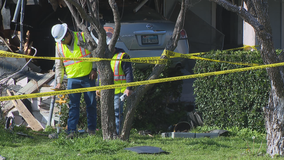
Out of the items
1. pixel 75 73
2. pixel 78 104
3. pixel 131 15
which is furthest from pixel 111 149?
pixel 131 15

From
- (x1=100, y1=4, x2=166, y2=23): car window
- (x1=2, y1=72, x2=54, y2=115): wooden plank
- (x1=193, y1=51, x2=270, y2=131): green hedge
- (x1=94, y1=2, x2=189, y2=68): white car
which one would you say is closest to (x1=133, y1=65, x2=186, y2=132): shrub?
(x1=94, y1=2, x2=189, y2=68): white car

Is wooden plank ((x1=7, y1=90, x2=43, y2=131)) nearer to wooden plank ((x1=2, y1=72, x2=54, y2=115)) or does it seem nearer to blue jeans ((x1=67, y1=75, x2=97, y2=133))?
wooden plank ((x1=2, y1=72, x2=54, y2=115))

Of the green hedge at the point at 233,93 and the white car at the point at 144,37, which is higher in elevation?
the white car at the point at 144,37

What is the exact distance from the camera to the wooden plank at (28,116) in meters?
7.64

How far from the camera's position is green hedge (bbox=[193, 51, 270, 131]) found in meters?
6.71

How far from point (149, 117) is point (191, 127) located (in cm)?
87

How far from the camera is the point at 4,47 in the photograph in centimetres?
897

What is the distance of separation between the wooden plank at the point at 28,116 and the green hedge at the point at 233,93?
10.5 ft

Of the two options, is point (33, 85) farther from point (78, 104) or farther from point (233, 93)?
point (233, 93)

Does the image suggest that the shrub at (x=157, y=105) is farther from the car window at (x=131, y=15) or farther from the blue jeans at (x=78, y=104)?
the blue jeans at (x=78, y=104)

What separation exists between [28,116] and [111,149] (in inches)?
131

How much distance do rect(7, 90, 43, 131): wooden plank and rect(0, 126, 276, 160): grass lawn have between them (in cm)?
134

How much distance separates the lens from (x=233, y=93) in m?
7.00

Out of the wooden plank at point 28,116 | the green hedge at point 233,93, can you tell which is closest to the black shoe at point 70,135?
the wooden plank at point 28,116
